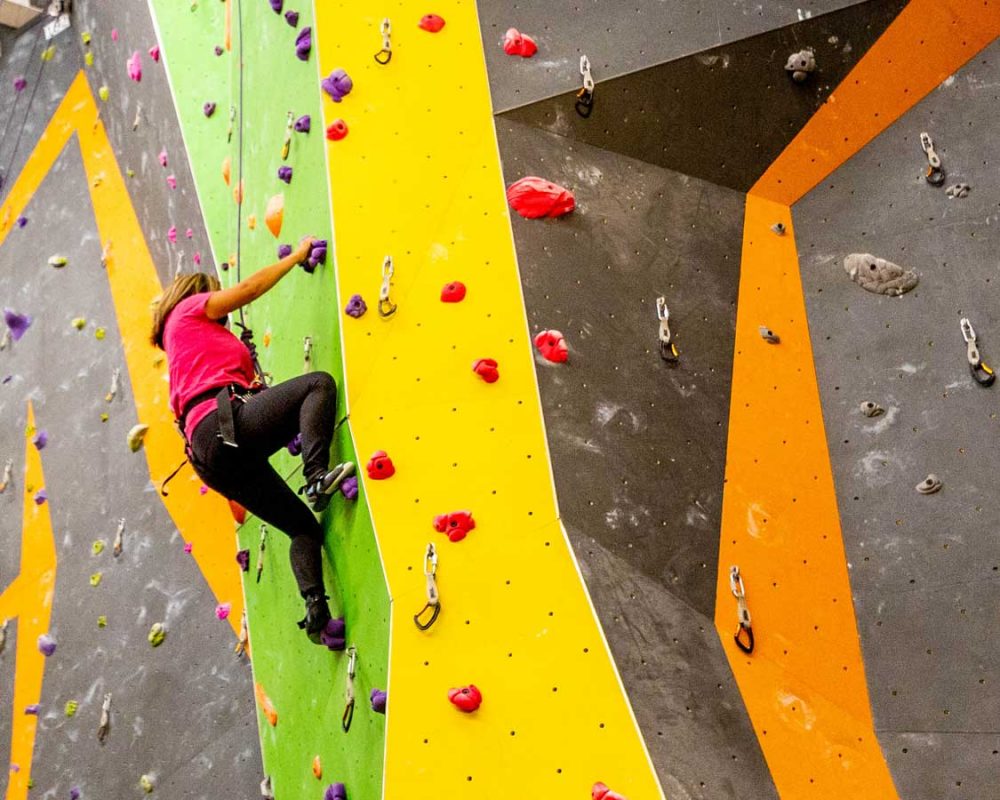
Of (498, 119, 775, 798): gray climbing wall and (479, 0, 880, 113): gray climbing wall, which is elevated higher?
(479, 0, 880, 113): gray climbing wall

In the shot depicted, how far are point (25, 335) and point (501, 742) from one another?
389 cm

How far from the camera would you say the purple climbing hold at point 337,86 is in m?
3.84

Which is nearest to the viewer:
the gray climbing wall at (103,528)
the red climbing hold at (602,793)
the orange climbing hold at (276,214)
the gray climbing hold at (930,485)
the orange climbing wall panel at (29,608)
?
the red climbing hold at (602,793)

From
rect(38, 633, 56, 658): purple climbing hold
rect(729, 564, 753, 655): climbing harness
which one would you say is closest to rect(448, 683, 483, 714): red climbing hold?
rect(729, 564, 753, 655): climbing harness

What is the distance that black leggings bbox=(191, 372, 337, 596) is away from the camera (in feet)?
11.3

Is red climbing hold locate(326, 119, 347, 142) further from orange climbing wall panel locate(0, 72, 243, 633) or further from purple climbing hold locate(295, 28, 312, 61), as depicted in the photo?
orange climbing wall panel locate(0, 72, 243, 633)

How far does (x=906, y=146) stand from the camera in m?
3.98

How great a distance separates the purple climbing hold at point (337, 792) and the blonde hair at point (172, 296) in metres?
1.34

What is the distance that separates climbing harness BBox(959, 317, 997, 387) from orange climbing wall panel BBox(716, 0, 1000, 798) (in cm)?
44

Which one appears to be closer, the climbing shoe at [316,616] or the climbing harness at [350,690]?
the climbing harness at [350,690]

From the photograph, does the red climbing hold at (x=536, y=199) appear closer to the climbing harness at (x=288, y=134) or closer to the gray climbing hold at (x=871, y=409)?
the climbing harness at (x=288, y=134)

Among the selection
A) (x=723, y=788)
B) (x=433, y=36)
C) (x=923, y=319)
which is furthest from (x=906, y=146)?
(x=723, y=788)

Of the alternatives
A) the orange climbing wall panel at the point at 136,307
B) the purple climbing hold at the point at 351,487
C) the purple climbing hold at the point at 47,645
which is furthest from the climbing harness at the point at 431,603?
the purple climbing hold at the point at 47,645

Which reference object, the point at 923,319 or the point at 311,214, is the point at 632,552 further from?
the point at 311,214
